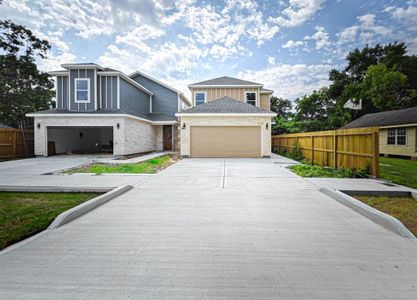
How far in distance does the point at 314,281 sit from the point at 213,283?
1.04 m

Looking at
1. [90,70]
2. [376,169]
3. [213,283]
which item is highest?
[90,70]

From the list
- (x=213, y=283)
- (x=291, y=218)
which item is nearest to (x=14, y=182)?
(x=213, y=283)

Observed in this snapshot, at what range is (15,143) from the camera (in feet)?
46.0

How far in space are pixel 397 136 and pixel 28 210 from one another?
21.9 meters

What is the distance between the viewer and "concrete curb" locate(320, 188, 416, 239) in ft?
11.3

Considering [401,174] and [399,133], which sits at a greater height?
[399,133]

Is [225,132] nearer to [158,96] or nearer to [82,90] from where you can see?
[158,96]

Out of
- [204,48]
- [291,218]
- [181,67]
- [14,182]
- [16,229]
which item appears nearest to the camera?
[16,229]

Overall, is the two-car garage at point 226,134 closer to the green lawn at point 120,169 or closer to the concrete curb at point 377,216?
the green lawn at point 120,169

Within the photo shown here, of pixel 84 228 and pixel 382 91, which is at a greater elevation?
pixel 382 91

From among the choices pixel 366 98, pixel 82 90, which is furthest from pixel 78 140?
pixel 366 98

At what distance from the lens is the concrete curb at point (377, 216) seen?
3.45 meters

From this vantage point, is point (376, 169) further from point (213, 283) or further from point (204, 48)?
point (204, 48)

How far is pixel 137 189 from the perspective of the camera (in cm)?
624
